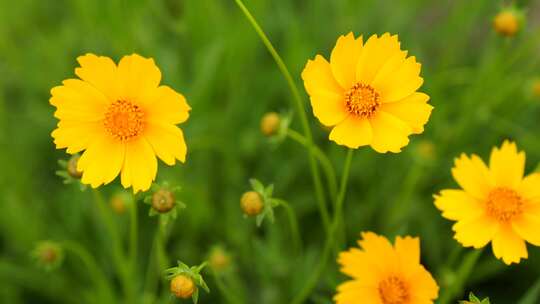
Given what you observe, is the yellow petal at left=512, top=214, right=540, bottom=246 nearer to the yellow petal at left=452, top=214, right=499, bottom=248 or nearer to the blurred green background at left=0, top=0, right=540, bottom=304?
the yellow petal at left=452, top=214, right=499, bottom=248

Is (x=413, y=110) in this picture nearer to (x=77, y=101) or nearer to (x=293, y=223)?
(x=293, y=223)

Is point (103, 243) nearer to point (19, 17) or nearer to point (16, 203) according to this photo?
point (16, 203)

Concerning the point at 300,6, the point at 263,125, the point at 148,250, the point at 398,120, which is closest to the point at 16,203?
the point at 148,250

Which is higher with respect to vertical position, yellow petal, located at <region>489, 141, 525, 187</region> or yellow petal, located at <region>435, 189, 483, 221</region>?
yellow petal, located at <region>489, 141, 525, 187</region>

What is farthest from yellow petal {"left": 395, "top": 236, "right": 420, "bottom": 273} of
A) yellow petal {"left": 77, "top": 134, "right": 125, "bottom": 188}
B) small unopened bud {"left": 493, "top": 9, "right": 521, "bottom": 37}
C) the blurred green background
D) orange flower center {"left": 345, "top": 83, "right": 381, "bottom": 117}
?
small unopened bud {"left": 493, "top": 9, "right": 521, "bottom": 37}

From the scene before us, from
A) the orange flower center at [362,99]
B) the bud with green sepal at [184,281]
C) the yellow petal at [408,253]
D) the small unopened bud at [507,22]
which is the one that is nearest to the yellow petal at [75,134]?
the bud with green sepal at [184,281]

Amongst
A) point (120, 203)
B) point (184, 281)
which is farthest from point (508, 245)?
point (120, 203)
